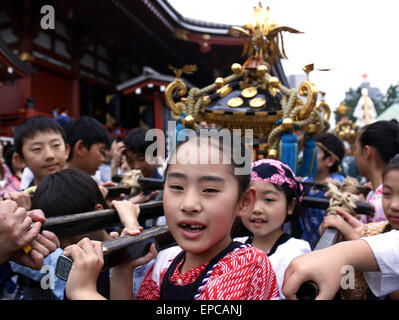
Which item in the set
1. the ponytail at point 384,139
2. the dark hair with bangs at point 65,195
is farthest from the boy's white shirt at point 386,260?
the ponytail at point 384,139

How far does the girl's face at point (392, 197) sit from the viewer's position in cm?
136

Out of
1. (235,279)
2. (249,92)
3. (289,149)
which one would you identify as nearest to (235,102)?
(249,92)

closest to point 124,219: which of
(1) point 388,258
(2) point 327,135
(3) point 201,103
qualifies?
(1) point 388,258

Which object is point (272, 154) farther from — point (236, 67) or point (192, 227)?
point (192, 227)

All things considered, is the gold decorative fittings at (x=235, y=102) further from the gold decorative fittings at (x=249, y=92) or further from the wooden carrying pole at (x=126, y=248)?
the wooden carrying pole at (x=126, y=248)

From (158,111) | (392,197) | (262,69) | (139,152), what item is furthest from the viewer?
(158,111)

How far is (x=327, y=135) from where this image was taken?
3.61 m

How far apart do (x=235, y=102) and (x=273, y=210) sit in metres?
1.29

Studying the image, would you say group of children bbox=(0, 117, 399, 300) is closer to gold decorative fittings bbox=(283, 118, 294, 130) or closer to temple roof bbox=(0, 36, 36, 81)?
gold decorative fittings bbox=(283, 118, 294, 130)

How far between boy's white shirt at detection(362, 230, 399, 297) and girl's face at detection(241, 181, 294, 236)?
25.8 inches

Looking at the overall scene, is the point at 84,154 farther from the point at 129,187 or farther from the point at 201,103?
the point at 201,103

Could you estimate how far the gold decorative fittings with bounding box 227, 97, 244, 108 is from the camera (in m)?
2.65

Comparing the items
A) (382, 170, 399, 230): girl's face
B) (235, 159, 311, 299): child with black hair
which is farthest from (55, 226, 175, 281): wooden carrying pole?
(382, 170, 399, 230): girl's face

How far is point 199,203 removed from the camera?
0.91 m
